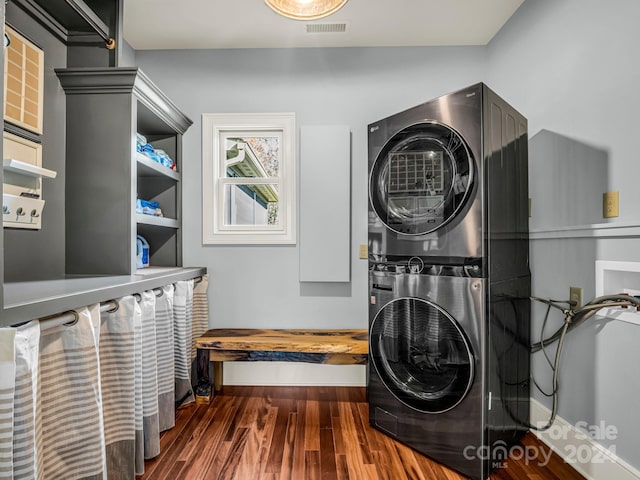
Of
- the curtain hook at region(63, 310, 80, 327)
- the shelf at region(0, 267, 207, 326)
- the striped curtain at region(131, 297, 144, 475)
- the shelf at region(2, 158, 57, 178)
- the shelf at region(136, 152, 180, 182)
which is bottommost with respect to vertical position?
the striped curtain at region(131, 297, 144, 475)

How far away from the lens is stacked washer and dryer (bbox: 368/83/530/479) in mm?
1663

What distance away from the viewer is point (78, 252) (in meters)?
1.91

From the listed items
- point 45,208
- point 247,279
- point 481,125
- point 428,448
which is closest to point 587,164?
point 481,125

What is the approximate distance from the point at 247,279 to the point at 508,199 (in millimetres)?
1875

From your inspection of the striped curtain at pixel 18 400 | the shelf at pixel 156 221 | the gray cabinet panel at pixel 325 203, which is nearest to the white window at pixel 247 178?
the gray cabinet panel at pixel 325 203

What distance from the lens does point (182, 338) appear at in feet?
7.29

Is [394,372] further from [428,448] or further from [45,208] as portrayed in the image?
[45,208]

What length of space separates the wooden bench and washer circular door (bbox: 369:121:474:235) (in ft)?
2.95

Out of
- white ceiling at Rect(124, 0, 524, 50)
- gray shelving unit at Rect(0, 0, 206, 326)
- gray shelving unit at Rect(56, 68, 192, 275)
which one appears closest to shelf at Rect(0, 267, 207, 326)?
gray shelving unit at Rect(0, 0, 206, 326)

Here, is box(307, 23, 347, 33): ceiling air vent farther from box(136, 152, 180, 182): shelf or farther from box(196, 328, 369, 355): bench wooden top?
box(196, 328, 369, 355): bench wooden top

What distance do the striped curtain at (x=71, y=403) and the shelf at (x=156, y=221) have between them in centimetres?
90

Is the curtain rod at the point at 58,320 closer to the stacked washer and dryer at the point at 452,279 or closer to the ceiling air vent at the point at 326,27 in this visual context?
the stacked washer and dryer at the point at 452,279

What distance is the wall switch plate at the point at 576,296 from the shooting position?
179 cm

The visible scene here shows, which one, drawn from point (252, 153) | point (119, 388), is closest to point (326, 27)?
point (252, 153)
